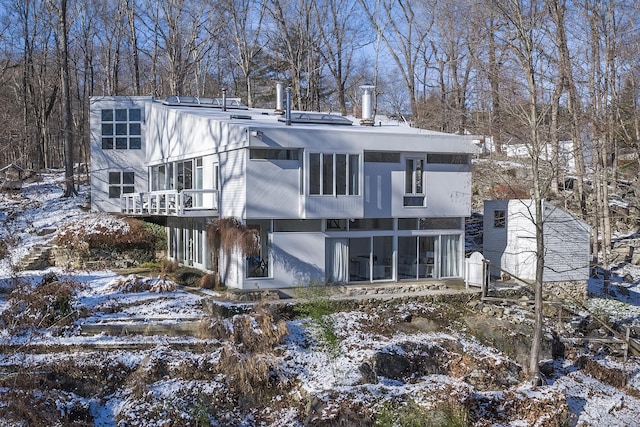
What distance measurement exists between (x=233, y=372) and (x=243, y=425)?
1.26 m

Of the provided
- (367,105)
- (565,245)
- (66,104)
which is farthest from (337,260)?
(66,104)

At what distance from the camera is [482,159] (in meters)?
29.8

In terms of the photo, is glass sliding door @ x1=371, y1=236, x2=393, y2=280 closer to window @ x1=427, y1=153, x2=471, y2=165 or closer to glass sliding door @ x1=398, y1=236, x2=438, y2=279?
glass sliding door @ x1=398, y1=236, x2=438, y2=279

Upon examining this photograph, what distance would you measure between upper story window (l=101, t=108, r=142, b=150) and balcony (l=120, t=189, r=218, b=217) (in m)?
3.64

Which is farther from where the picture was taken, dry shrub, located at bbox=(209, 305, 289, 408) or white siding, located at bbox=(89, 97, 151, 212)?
white siding, located at bbox=(89, 97, 151, 212)

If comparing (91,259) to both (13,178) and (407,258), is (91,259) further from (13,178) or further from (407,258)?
(13,178)

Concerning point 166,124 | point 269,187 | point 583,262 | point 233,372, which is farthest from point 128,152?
point 583,262

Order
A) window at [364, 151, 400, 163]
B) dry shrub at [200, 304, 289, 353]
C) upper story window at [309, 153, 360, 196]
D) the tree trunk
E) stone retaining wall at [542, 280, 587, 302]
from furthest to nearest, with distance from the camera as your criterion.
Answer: the tree trunk → stone retaining wall at [542, 280, 587, 302] → window at [364, 151, 400, 163] → upper story window at [309, 153, 360, 196] → dry shrub at [200, 304, 289, 353]

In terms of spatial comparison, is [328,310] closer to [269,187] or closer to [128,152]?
[269,187]

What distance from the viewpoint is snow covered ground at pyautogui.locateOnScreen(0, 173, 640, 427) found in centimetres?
1201

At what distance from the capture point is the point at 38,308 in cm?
1492

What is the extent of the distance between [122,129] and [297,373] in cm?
1765

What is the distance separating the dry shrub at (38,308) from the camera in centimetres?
1427

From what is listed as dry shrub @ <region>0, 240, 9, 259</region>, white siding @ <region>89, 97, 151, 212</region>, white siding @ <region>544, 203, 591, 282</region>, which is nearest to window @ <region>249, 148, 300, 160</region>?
white siding @ <region>544, 203, 591, 282</region>
